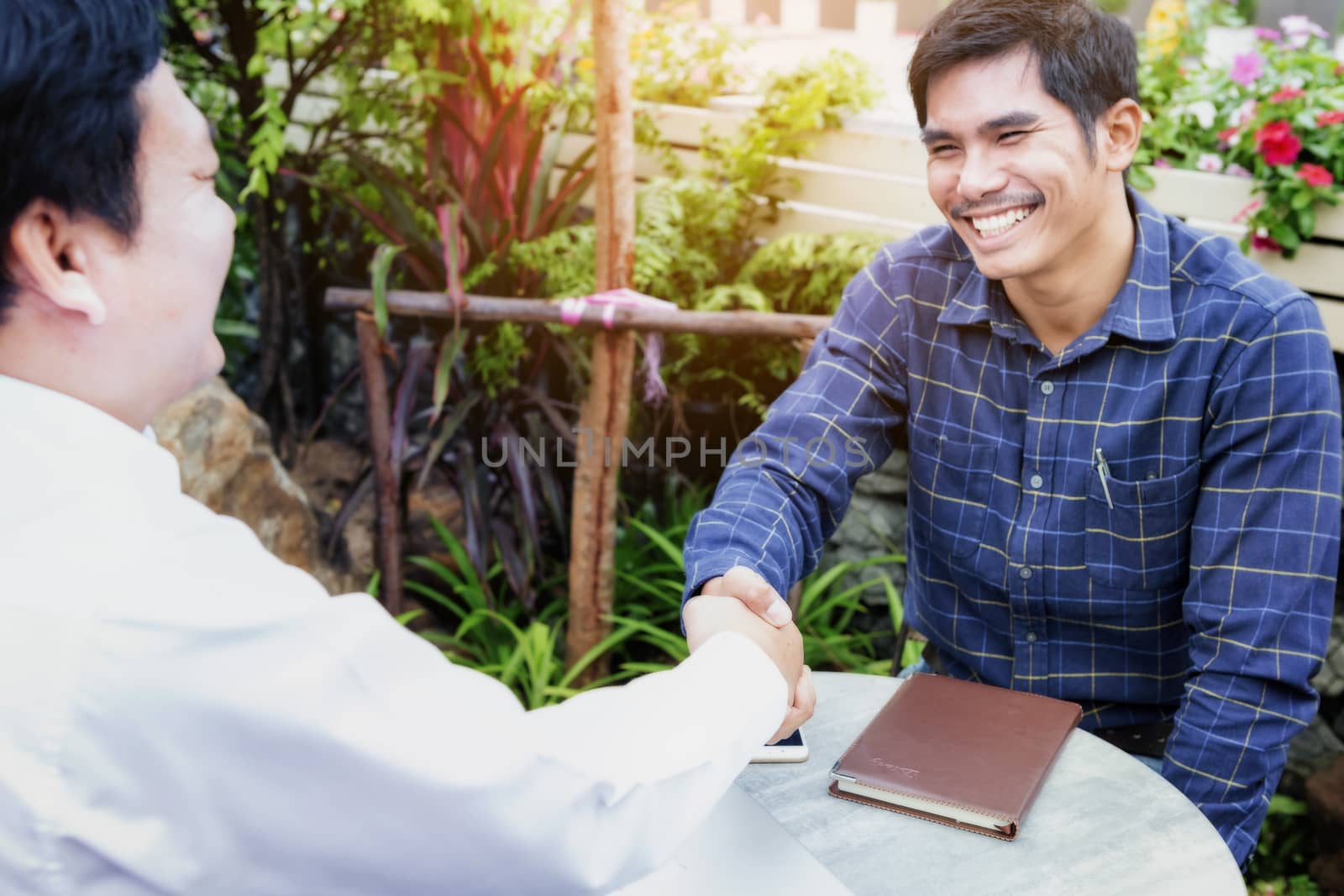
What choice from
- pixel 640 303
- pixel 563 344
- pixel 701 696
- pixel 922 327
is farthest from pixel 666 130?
pixel 701 696

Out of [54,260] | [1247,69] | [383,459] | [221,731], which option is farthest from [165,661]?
[1247,69]

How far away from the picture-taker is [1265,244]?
296 centimetres

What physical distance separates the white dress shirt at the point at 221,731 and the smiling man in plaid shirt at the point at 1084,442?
69 cm

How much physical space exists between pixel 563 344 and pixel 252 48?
6.16 feet

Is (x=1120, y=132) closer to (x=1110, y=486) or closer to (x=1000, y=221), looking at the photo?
(x=1000, y=221)

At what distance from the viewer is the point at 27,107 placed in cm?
85

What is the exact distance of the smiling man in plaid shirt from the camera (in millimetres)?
1671

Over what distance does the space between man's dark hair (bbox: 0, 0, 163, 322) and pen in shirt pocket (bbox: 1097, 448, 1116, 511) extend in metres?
1.48

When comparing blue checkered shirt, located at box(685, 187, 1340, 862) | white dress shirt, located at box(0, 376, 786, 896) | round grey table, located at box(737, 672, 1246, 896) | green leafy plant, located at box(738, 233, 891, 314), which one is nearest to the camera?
white dress shirt, located at box(0, 376, 786, 896)

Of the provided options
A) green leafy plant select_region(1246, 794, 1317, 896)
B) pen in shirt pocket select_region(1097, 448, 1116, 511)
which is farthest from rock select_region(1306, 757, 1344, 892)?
pen in shirt pocket select_region(1097, 448, 1116, 511)

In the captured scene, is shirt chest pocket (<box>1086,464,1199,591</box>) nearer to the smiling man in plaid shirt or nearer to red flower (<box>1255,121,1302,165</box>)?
the smiling man in plaid shirt

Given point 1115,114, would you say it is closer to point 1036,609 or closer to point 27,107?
point 1036,609

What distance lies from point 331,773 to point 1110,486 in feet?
4.60

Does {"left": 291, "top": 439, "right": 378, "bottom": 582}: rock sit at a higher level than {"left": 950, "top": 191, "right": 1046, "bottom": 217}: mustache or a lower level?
lower
